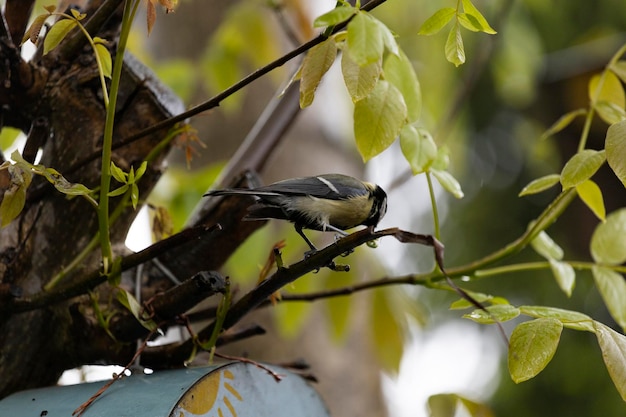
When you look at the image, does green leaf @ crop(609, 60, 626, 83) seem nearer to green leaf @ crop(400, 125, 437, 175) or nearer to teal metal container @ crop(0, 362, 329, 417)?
green leaf @ crop(400, 125, 437, 175)

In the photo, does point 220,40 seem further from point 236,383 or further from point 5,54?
point 236,383

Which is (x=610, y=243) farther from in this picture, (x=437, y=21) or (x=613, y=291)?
(x=437, y=21)

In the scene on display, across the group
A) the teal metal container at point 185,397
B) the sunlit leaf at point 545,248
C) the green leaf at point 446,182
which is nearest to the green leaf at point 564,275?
the sunlit leaf at point 545,248

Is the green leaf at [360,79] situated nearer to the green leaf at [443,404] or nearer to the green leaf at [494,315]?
the green leaf at [494,315]

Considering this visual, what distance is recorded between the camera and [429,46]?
1.64m

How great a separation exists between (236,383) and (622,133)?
0.31m

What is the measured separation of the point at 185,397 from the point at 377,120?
0.73ft

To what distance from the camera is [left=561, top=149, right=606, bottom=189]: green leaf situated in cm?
53

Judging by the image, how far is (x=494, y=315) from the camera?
510 millimetres

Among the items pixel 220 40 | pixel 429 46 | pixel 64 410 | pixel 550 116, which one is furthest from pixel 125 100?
pixel 550 116

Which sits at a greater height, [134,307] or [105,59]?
[105,59]

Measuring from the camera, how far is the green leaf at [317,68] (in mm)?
508

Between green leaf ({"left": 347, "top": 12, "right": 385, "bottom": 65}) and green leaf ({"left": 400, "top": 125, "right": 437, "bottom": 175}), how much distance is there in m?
0.15

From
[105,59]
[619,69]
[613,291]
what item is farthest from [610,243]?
[105,59]
